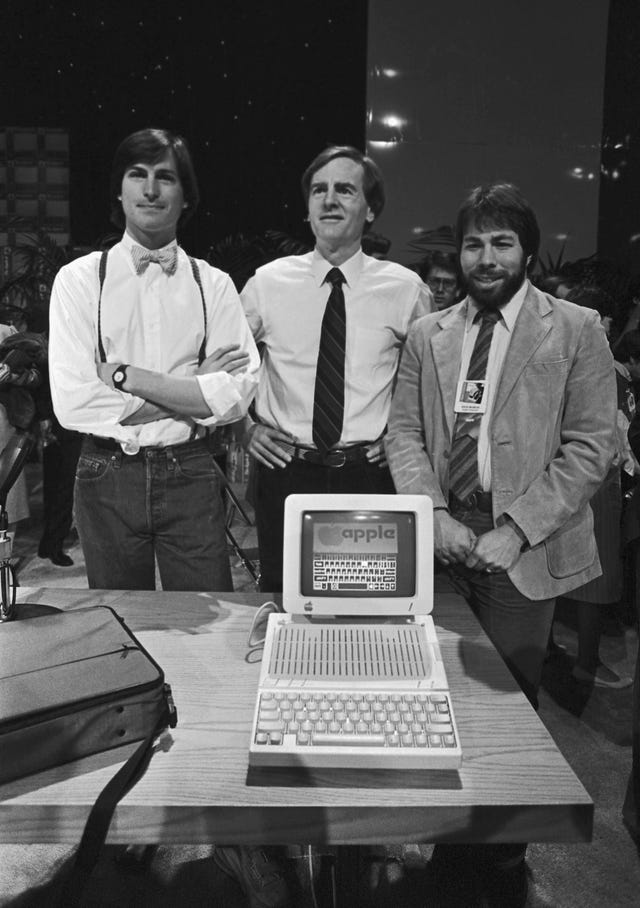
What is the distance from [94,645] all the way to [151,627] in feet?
0.91

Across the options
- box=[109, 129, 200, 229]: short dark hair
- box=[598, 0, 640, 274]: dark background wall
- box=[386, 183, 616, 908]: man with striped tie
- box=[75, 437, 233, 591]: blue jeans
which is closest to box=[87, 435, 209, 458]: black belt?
box=[75, 437, 233, 591]: blue jeans

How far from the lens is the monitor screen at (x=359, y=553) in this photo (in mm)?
1439

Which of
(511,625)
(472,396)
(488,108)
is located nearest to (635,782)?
(511,625)

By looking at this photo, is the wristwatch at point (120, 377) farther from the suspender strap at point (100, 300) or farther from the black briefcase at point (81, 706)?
the black briefcase at point (81, 706)

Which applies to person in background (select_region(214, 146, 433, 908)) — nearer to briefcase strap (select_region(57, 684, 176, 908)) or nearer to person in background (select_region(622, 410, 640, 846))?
person in background (select_region(622, 410, 640, 846))

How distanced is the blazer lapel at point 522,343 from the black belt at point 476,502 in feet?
0.62

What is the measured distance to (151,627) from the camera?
1.53m

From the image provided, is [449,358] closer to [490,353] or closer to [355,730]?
[490,353]

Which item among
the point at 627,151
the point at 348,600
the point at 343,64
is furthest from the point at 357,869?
the point at 343,64

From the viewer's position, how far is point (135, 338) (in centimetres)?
190

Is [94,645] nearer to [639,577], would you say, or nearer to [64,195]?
[639,577]

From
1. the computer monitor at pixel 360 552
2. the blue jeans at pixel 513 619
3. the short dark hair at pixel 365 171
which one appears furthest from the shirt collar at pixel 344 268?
the computer monitor at pixel 360 552

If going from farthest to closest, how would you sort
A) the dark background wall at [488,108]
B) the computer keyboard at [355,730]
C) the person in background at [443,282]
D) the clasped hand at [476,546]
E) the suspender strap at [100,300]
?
the dark background wall at [488,108] < the person in background at [443,282] < the suspender strap at [100,300] < the clasped hand at [476,546] < the computer keyboard at [355,730]

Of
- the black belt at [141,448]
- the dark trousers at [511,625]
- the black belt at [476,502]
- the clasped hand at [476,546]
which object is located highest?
the black belt at [141,448]
